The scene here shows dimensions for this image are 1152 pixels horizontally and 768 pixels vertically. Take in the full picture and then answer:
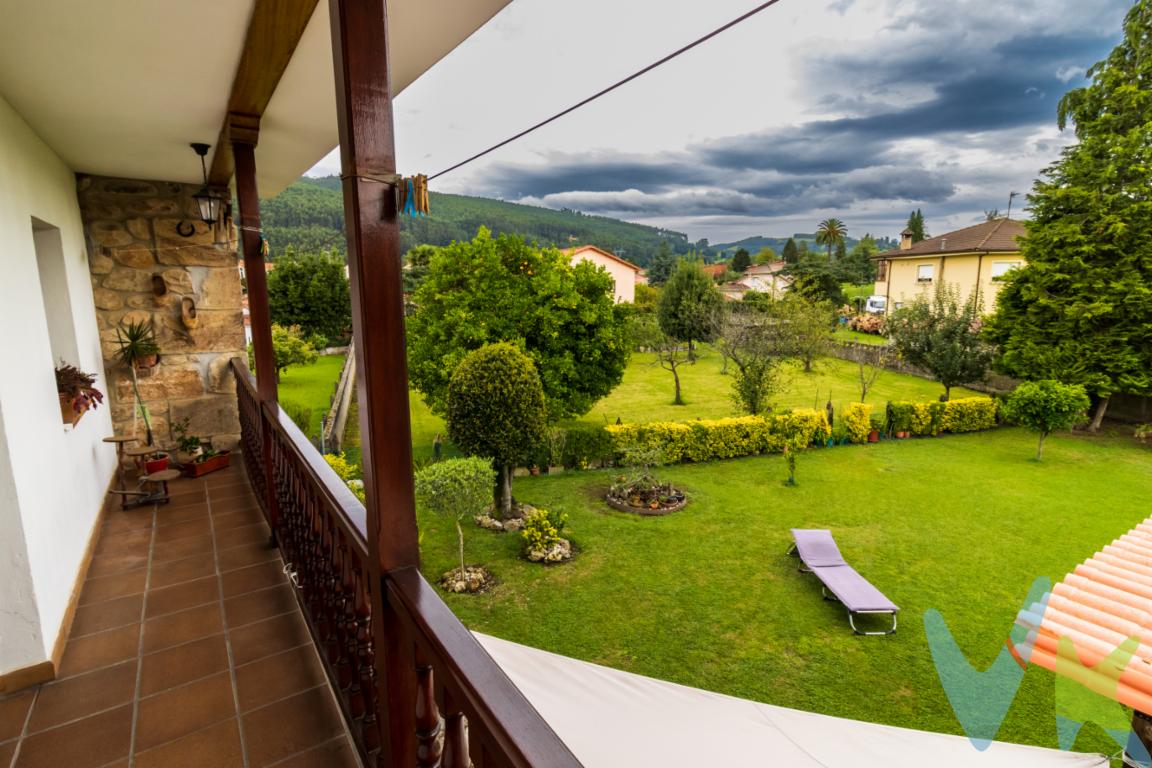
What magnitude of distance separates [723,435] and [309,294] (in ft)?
52.8

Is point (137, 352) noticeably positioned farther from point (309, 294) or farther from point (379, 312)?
point (309, 294)

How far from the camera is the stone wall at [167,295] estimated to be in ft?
14.5

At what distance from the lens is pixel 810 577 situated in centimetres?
661

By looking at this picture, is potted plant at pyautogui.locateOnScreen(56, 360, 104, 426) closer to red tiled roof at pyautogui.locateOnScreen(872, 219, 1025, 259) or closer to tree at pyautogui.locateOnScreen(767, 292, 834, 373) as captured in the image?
tree at pyautogui.locateOnScreen(767, 292, 834, 373)

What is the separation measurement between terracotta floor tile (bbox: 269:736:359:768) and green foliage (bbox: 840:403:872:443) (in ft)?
38.5

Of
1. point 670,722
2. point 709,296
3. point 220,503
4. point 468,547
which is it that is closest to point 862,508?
point 468,547

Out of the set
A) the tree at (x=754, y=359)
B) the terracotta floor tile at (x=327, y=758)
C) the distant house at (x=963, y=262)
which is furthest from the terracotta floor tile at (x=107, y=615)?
the distant house at (x=963, y=262)

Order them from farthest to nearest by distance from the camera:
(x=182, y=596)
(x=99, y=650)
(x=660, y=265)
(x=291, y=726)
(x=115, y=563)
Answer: (x=660, y=265) → (x=115, y=563) → (x=182, y=596) → (x=99, y=650) → (x=291, y=726)

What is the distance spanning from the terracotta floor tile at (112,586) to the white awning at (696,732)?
1.73 metres

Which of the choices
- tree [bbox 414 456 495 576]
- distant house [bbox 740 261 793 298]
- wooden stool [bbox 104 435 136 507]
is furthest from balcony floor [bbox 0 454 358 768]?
distant house [bbox 740 261 793 298]

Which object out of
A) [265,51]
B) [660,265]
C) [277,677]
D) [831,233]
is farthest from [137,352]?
[831,233]

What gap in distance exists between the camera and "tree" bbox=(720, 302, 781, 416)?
1218 centimetres

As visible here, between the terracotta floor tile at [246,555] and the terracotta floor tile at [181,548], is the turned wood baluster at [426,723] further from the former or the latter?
the terracotta floor tile at [181,548]

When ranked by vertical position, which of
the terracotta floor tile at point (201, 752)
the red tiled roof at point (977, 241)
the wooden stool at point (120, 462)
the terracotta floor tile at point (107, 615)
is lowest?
the terracotta floor tile at point (107, 615)
